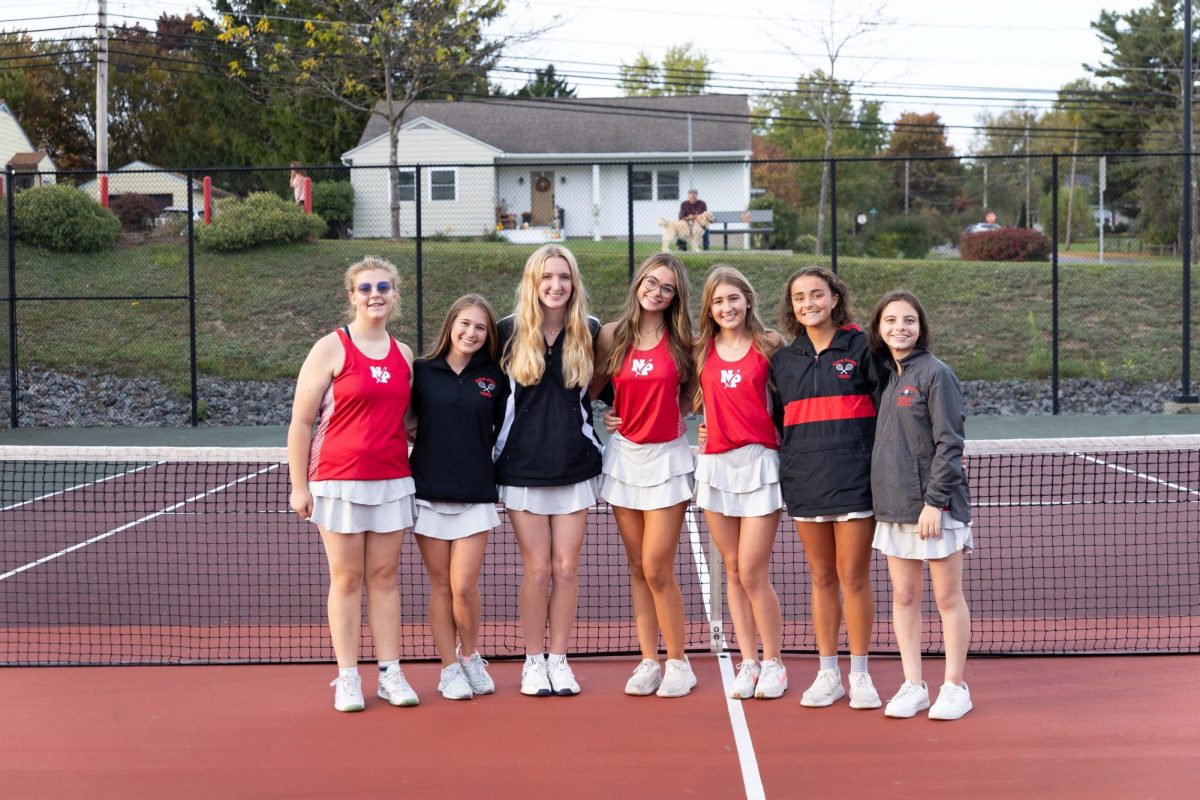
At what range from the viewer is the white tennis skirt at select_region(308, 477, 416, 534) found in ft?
17.0

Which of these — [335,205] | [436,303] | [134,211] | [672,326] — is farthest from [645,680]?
[335,205]

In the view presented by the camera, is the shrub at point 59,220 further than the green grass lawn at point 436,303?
Yes

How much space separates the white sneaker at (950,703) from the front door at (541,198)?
92.0 ft

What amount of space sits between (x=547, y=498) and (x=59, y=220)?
19054 mm

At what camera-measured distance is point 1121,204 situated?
4578 cm

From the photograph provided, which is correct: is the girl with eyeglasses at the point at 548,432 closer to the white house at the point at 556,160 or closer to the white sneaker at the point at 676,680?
the white sneaker at the point at 676,680

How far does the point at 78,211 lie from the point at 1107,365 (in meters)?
16.5

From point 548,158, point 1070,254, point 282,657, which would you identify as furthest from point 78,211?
point 1070,254

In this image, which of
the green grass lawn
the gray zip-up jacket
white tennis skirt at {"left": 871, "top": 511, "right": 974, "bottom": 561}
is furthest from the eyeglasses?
the green grass lawn

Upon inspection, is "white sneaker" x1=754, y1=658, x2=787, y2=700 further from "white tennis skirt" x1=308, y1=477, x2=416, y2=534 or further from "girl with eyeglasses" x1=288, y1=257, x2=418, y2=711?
"white tennis skirt" x1=308, y1=477, x2=416, y2=534

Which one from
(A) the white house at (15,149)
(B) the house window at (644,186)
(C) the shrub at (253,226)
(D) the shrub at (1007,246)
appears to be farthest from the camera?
(A) the white house at (15,149)

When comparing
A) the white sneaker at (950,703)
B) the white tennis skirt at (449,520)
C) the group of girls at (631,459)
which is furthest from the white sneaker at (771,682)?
the white tennis skirt at (449,520)

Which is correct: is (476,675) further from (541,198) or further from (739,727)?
(541,198)

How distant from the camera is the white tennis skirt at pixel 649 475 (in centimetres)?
534
